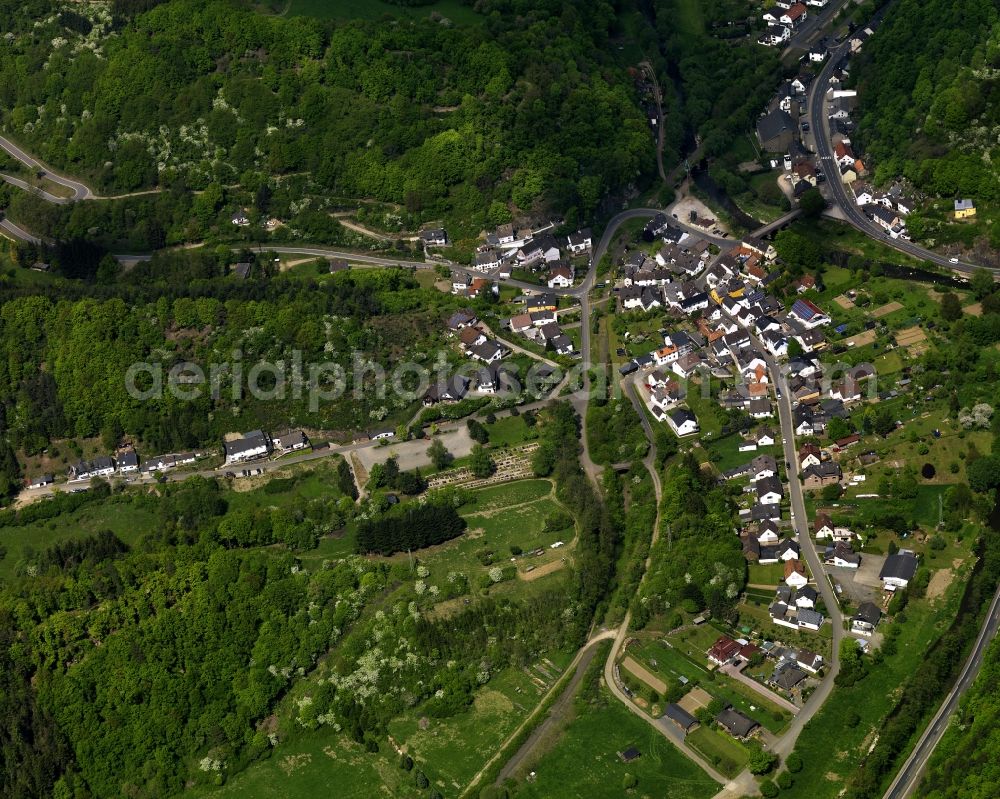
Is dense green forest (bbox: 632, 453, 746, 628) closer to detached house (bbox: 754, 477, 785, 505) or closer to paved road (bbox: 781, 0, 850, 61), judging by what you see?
detached house (bbox: 754, 477, 785, 505)

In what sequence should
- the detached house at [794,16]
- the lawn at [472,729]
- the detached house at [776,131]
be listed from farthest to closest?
the detached house at [794,16] → the detached house at [776,131] → the lawn at [472,729]

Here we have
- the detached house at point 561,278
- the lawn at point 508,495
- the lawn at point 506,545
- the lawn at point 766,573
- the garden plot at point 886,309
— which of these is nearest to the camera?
the lawn at point 766,573

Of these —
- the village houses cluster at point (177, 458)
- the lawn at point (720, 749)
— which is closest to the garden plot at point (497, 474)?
the village houses cluster at point (177, 458)

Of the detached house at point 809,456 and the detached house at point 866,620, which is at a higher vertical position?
the detached house at point 809,456

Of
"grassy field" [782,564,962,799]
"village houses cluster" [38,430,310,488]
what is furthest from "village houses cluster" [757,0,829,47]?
"grassy field" [782,564,962,799]

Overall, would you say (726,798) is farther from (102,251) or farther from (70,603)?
(102,251)

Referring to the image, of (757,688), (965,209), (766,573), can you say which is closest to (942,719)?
(757,688)

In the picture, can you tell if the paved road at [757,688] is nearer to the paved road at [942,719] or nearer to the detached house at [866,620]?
the detached house at [866,620]
